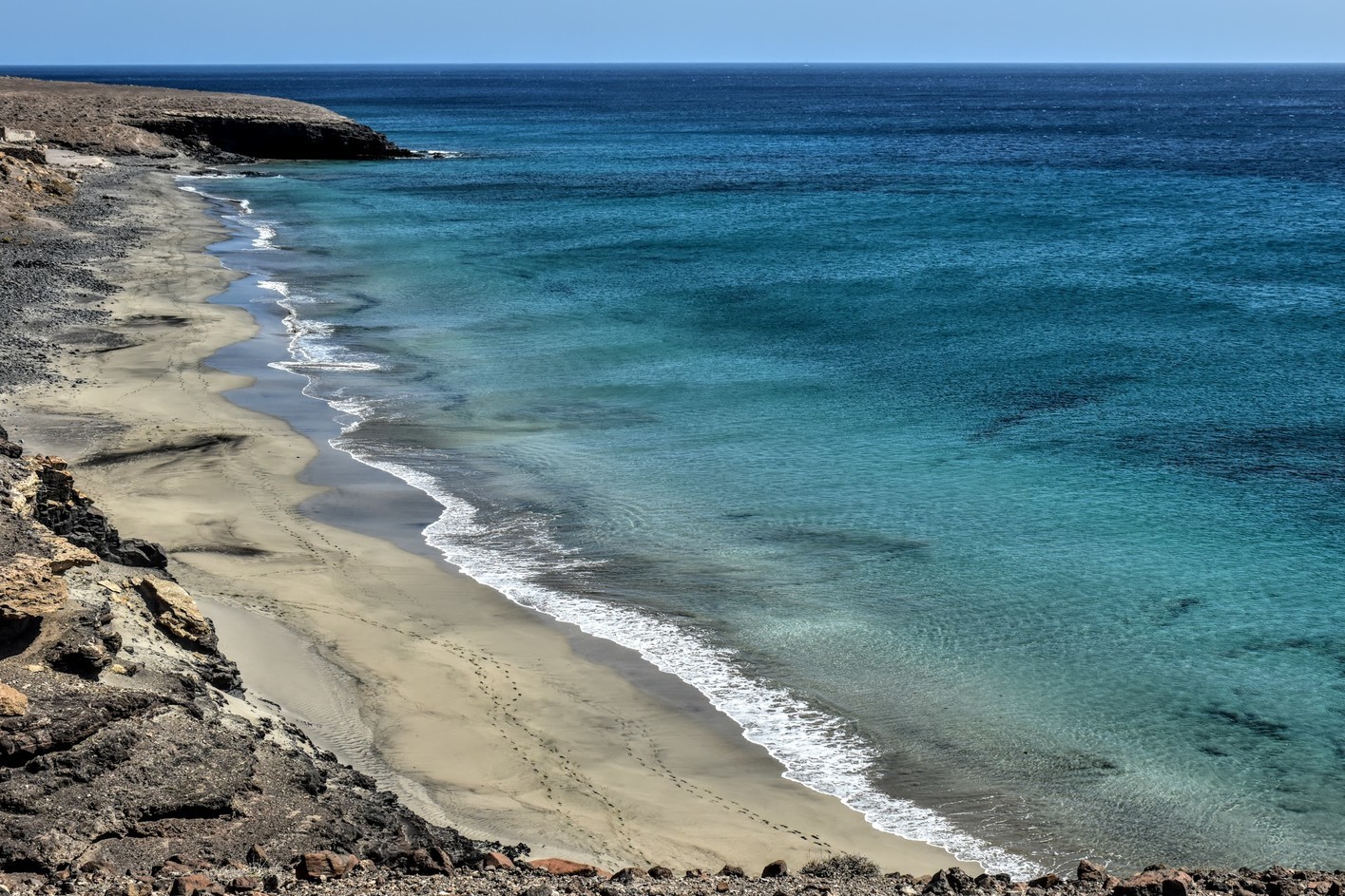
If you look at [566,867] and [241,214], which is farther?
[241,214]

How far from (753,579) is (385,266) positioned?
27726 mm

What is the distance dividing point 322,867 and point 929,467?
14.7 metres

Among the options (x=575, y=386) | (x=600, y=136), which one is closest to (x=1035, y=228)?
(x=575, y=386)

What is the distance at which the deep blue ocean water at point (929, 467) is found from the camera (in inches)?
498

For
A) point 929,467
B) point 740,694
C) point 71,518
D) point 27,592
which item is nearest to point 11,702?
point 27,592

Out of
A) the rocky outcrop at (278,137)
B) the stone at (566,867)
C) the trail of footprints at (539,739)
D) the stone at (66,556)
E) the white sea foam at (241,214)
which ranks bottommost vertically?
the trail of footprints at (539,739)

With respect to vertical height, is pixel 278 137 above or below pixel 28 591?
above

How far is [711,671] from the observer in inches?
555

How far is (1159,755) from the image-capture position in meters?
12.6

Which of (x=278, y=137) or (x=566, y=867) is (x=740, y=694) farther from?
(x=278, y=137)

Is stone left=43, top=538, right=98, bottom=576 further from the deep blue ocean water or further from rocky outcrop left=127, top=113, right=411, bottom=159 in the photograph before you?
rocky outcrop left=127, top=113, right=411, bottom=159

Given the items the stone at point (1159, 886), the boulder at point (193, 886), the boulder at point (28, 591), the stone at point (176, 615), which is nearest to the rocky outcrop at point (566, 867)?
the boulder at point (193, 886)

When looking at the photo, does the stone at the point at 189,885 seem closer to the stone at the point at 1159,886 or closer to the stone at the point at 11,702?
the stone at the point at 11,702

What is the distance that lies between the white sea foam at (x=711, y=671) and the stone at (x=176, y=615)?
4.43 meters
